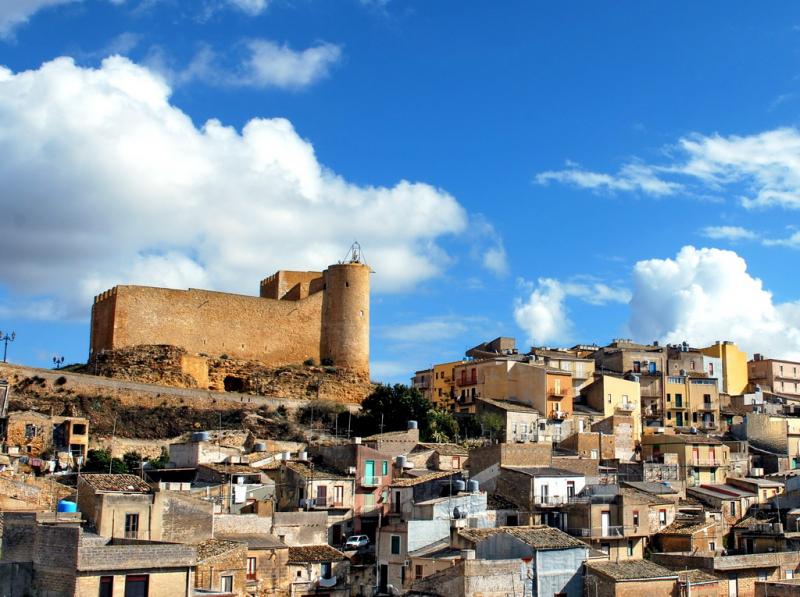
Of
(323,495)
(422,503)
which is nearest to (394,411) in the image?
(323,495)

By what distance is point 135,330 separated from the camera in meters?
57.5

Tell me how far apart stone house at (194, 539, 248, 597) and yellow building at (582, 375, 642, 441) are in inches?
1296

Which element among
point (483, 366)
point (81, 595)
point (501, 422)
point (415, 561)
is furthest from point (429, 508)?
point (483, 366)

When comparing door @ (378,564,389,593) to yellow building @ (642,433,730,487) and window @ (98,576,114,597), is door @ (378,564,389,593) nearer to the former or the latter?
window @ (98,576,114,597)

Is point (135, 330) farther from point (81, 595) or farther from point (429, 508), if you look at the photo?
point (81, 595)

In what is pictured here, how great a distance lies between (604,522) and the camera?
3366cm

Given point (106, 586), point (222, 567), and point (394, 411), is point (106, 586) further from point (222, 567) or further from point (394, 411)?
point (394, 411)

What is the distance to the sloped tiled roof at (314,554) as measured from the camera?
29.6m

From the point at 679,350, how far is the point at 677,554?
1461 inches

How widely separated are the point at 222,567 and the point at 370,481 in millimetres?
10226

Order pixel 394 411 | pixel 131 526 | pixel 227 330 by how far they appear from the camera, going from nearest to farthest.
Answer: pixel 131 526, pixel 394 411, pixel 227 330

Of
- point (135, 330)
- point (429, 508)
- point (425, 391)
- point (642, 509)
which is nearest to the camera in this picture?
point (429, 508)

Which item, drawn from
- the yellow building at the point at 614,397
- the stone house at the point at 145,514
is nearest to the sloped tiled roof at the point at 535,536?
the stone house at the point at 145,514

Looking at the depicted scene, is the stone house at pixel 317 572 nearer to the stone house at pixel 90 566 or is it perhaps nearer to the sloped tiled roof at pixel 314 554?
the sloped tiled roof at pixel 314 554
